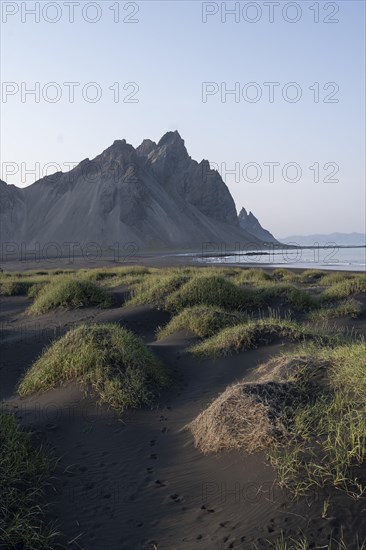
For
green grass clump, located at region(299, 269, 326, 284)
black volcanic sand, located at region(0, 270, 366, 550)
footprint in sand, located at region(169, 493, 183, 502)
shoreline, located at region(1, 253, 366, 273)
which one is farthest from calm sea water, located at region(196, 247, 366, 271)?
footprint in sand, located at region(169, 493, 183, 502)

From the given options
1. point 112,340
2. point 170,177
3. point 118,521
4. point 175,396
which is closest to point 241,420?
point 118,521

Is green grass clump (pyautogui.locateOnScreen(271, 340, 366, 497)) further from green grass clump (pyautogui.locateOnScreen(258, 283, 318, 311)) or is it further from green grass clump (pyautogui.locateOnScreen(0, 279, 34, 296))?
green grass clump (pyautogui.locateOnScreen(0, 279, 34, 296))

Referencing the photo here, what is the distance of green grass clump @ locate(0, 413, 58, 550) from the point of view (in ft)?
15.0

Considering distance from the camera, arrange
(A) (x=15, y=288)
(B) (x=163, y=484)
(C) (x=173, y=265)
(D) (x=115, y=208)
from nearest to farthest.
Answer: (B) (x=163, y=484), (A) (x=15, y=288), (C) (x=173, y=265), (D) (x=115, y=208)

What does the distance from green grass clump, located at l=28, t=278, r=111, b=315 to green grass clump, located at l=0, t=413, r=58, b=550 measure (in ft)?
37.1

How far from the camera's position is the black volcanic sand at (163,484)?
4445 mm

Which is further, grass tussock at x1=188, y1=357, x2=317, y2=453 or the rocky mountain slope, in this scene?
the rocky mountain slope

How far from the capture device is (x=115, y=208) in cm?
13388

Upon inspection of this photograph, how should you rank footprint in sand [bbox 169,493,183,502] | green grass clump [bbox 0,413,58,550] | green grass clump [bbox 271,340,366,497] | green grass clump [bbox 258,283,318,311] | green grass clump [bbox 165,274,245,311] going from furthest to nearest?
green grass clump [bbox 258,283,318,311] < green grass clump [bbox 165,274,245,311] < footprint in sand [bbox 169,493,183,502] < green grass clump [bbox 271,340,366,497] < green grass clump [bbox 0,413,58,550]

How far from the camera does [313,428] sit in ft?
18.1

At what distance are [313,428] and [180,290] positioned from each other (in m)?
11.9

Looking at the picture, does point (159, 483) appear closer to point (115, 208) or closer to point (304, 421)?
point (304, 421)

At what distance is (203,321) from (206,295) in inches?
152

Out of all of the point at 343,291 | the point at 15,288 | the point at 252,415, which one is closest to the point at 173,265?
the point at 15,288
